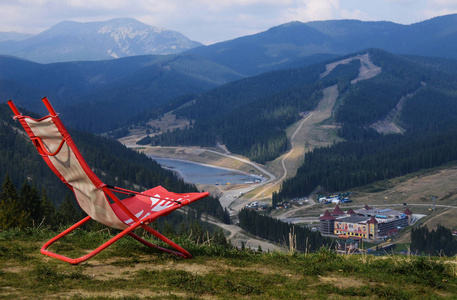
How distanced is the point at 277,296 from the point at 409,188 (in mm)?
114888

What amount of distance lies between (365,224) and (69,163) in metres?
75.6

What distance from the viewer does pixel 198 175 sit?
16975cm

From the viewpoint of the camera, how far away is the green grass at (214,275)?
11969 millimetres

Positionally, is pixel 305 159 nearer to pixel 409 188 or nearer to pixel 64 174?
pixel 409 188

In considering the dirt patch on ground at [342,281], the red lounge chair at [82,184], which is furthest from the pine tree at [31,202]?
the dirt patch on ground at [342,281]

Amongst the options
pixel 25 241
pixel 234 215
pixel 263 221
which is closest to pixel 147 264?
pixel 25 241

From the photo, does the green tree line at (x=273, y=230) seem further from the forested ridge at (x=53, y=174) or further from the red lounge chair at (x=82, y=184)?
the red lounge chair at (x=82, y=184)

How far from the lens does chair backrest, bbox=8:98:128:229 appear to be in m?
13.3

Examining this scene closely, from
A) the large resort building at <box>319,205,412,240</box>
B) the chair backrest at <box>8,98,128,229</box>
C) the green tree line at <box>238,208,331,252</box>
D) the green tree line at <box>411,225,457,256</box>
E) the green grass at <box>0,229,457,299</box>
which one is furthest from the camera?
the large resort building at <box>319,205,412,240</box>

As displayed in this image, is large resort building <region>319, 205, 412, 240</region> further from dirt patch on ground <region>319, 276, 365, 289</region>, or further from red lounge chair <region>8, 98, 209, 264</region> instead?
red lounge chair <region>8, 98, 209, 264</region>

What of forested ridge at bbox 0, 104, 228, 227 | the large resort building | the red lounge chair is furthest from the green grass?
forested ridge at bbox 0, 104, 228, 227

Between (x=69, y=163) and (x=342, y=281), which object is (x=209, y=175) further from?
(x=342, y=281)

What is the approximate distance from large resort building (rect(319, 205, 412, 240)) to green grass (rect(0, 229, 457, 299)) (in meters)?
70.1

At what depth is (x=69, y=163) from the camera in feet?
44.5
